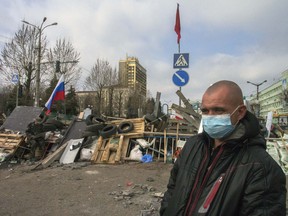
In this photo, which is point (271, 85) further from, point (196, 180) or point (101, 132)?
point (196, 180)

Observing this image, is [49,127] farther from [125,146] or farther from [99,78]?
[99,78]

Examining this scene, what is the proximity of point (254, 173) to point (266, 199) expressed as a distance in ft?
0.52

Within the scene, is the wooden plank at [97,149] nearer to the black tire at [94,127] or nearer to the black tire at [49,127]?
the black tire at [94,127]

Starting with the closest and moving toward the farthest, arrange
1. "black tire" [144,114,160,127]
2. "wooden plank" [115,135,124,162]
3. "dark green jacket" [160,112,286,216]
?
"dark green jacket" [160,112,286,216]
"wooden plank" [115,135,124,162]
"black tire" [144,114,160,127]

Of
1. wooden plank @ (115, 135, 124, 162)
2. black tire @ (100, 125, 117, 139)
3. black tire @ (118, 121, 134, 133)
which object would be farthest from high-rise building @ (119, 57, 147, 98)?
wooden plank @ (115, 135, 124, 162)

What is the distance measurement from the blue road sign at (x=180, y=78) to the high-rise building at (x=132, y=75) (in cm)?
3781

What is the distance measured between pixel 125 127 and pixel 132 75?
46525 mm

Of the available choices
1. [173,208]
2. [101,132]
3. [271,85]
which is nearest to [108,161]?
[101,132]

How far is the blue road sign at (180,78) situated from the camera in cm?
1062

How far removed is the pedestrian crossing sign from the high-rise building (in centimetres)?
3765

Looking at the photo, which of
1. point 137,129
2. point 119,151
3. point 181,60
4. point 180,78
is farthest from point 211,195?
point 137,129

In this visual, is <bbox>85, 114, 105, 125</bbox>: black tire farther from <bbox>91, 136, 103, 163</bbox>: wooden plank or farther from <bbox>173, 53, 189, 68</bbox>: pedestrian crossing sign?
<bbox>173, 53, 189, 68</bbox>: pedestrian crossing sign

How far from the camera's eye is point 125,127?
45.6 ft

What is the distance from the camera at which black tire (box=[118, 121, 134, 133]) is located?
1335 cm
